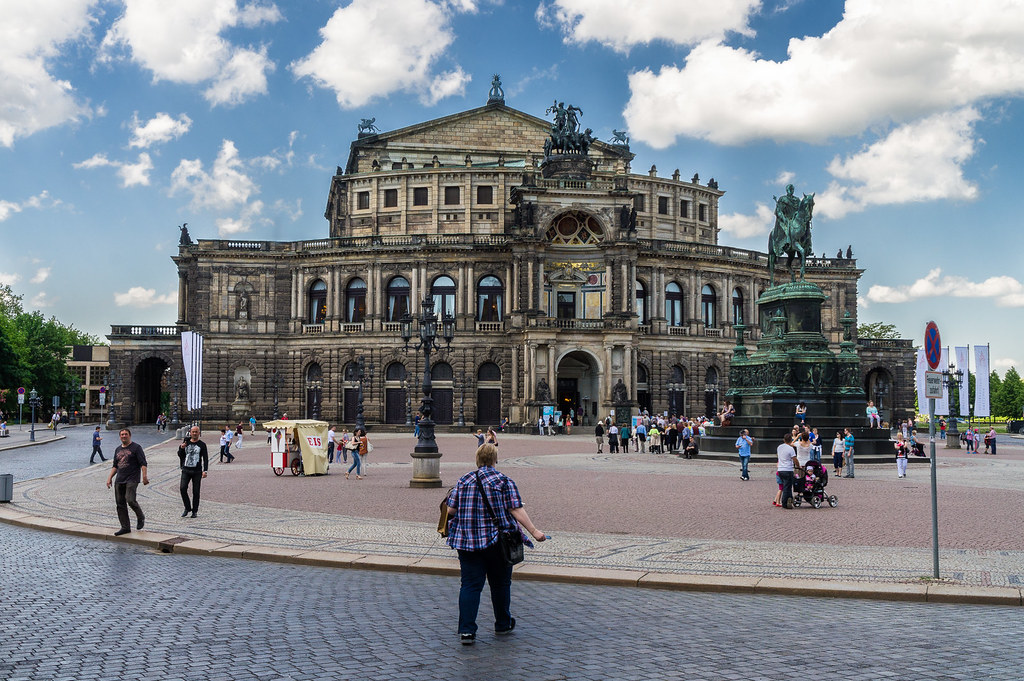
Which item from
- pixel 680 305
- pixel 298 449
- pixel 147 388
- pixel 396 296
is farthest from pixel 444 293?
pixel 298 449

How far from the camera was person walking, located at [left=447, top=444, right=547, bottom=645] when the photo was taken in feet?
28.7

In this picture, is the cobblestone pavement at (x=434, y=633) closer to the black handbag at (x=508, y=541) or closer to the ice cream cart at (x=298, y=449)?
the black handbag at (x=508, y=541)

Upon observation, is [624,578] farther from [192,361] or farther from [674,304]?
[674,304]

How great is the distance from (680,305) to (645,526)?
188ft

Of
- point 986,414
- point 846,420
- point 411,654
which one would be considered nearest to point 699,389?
point 986,414

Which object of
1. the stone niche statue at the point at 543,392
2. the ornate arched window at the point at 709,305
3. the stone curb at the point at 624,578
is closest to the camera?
the stone curb at the point at 624,578

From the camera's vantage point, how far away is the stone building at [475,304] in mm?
66938

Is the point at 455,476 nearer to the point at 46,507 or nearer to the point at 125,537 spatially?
the point at 46,507

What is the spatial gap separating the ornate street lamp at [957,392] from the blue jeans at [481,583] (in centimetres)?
4587

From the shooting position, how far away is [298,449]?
1198 inches

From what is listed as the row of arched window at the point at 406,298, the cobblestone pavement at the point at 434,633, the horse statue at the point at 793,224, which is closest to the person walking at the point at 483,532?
the cobblestone pavement at the point at 434,633

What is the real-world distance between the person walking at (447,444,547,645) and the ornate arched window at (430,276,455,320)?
62705mm

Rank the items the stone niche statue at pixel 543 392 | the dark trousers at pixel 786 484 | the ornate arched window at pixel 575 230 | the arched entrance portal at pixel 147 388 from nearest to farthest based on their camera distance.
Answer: the dark trousers at pixel 786 484
the stone niche statue at pixel 543 392
the ornate arched window at pixel 575 230
the arched entrance portal at pixel 147 388

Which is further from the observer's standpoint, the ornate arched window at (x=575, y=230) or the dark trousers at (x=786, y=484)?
the ornate arched window at (x=575, y=230)
